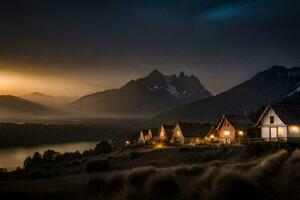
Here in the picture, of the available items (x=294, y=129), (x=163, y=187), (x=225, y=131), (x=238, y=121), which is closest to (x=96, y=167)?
(x=163, y=187)

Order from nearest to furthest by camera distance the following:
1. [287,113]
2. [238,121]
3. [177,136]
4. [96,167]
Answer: [96,167] < [287,113] < [238,121] < [177,136]

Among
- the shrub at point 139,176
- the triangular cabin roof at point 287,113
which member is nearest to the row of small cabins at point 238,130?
the triangular cabin roof at point 287,113

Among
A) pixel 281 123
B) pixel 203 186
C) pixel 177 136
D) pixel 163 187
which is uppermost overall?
pixel 281 123

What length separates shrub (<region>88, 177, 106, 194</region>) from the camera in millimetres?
17844

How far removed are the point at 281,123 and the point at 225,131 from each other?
77.9 ft

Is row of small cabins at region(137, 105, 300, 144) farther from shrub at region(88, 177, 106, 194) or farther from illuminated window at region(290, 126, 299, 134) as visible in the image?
shrub at region(88, 177, 106, 194)

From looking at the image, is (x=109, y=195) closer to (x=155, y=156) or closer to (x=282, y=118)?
(x=155, y=156)

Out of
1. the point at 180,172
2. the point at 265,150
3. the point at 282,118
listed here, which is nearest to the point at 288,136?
the point at 282,118

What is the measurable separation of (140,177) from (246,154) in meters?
32.5

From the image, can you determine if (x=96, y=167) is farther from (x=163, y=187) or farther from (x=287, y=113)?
(x=287, y=113)

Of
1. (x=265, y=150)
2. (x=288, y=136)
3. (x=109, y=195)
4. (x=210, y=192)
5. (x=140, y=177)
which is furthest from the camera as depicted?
(x=288, y=136)

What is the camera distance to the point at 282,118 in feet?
223

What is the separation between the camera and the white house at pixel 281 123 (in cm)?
6694

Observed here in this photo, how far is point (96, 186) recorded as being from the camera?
18.3 metres
